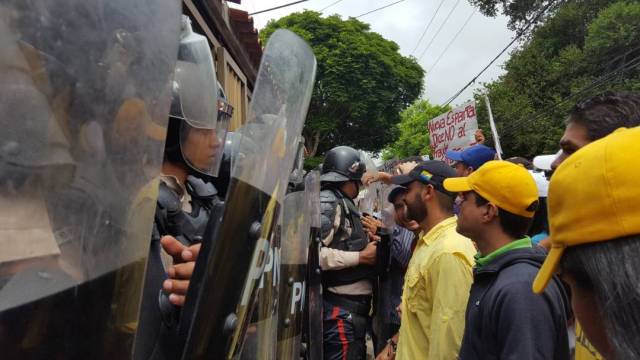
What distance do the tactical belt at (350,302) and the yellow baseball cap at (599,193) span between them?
130 inches

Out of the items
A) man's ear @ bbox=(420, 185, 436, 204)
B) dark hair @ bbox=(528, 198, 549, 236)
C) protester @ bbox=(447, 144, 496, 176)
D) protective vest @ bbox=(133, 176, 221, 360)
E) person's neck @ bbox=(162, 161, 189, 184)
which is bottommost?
protective vest @ bbox=(133, 176, 221, 360)

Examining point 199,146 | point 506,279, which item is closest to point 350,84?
point 506,279

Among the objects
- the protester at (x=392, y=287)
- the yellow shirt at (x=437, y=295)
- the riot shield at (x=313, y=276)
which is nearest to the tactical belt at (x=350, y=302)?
the protester at (x=392, y=287)

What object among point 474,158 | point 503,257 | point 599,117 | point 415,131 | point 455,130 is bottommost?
point 503,257

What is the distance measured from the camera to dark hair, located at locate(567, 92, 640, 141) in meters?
1.99

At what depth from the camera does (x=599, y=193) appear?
87cm

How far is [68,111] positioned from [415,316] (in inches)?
92.2

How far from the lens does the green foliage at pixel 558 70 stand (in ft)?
76.1

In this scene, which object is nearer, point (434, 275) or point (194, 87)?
point (194, 87)

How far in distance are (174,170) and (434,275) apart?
137cm

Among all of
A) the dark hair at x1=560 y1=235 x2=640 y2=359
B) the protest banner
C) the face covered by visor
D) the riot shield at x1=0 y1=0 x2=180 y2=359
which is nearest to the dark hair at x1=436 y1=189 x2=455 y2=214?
the face covered by visor

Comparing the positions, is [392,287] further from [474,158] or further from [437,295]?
[437,295]

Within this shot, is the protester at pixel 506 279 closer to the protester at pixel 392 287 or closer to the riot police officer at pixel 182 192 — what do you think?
the riot police officer at pixel 182 192

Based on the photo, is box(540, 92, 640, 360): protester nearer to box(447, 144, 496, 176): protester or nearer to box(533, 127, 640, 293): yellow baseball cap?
box(533, 127, 640, 293): yellow baseball cap
